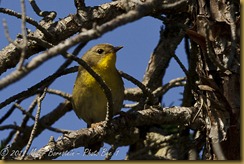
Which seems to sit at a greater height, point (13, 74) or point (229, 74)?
point (13, 74)

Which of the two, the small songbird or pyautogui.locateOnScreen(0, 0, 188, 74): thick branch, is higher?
pyautogui.locateOnScreen(0, 0, 188, 74): thick branch

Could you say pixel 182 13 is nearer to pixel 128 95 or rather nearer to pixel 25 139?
pixel 128 95

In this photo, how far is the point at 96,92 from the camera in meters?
5.66

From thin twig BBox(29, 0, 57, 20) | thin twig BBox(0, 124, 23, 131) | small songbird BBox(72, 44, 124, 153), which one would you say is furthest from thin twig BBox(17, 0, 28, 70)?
thin twig BBox(0, 124, 23, 131)

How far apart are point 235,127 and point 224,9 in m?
0.87

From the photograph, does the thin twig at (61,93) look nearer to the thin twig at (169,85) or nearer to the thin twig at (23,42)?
the thin twig at (169,85)

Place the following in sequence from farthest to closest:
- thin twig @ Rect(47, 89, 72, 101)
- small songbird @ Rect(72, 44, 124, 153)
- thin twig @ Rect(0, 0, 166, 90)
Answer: thin twig @ Rect(47, 89, 72, 101)
small songbird @ Rect(72, 44, 124, 153)
thin twig @ Rect(0, 0, 166, 90)

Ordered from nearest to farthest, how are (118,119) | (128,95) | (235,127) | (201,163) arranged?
1. (201,163)
2. (235,127)
3. (118,119)
4. (128,95)

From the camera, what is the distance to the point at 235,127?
3.89 metres

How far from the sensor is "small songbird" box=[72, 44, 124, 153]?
223 inches

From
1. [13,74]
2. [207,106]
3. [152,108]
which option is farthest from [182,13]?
[13,74]

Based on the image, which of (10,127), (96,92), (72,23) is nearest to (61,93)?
(96,92)

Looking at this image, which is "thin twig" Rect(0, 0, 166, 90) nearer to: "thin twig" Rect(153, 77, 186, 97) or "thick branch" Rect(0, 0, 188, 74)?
"thick branch" Rect(0, 0, 188, 74)

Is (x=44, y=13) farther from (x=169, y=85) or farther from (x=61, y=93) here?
(x=169, y=85)
